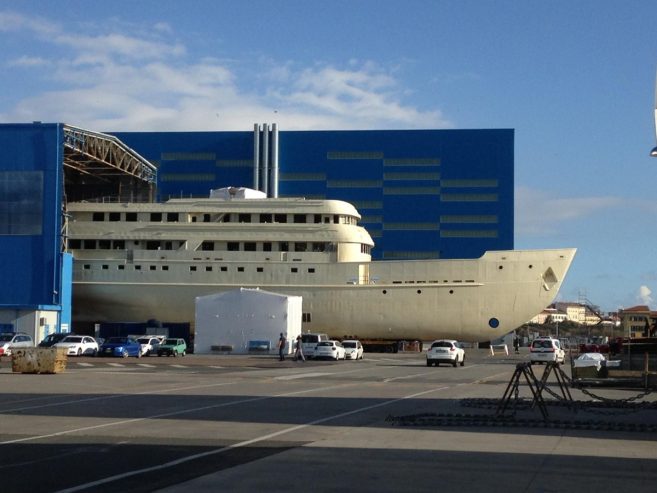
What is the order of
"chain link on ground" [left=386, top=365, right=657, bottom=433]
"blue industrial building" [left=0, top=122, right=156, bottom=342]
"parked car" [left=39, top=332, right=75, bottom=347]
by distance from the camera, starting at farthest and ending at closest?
1. "blue industrial building" [left=0, top=122, right=156, bottom=342]
2. "parked car" [left=39, top=332, right=75, bottom=347]
3. "chain link on ground" [left=386, top=365, right=657, bottom=433]

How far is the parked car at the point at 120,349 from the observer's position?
5059cm

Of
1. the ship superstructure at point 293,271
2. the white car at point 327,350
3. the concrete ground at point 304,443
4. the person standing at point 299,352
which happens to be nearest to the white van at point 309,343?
the white car at point 327,350

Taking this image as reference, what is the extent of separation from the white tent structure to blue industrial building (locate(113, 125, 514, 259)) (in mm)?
22705

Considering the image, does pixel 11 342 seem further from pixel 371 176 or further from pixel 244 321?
pixel 371 176

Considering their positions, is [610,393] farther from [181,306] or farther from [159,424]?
[181,306]

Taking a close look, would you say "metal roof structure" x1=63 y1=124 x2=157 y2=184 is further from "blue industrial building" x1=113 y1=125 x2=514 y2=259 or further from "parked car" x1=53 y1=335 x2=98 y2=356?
"parked car" x1=53 y1=335 x2=98 y2=356

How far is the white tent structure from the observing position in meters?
58.2

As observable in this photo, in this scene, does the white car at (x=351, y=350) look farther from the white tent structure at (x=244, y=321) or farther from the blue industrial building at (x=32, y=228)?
the blue industrial building at (x=32, y=228)

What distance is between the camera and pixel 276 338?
5853cm

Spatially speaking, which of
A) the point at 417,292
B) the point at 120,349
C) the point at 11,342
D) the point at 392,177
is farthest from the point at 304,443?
the point at 392,177

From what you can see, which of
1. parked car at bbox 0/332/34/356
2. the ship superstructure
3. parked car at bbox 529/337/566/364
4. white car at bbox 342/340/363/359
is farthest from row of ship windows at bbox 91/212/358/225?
parked car at bbox 529/337/566/364

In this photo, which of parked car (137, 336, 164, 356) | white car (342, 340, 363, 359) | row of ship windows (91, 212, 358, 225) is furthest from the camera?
row of ship windows (91, 212, 358, 225)

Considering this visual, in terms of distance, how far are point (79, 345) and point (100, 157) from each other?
19.2m

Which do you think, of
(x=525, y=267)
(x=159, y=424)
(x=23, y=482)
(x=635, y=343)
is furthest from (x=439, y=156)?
(x=23, y=482)
